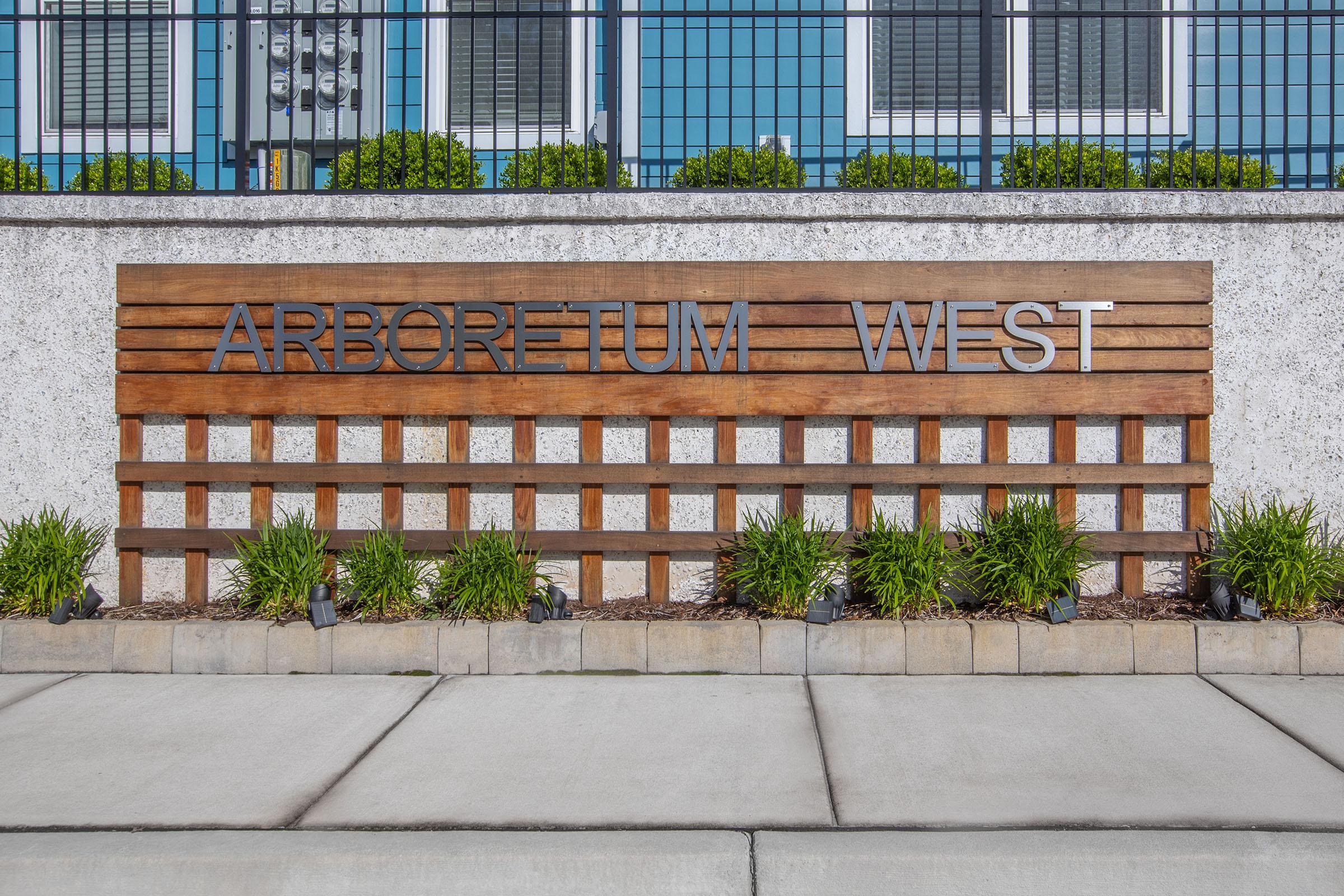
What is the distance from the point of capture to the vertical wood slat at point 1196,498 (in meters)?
5.02

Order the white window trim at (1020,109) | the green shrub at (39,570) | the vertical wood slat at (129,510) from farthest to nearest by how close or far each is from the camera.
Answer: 1. the white window trim at (1020,109)
2. the vertical wood slat at (129,510)
3. the green shrub at (39,570)

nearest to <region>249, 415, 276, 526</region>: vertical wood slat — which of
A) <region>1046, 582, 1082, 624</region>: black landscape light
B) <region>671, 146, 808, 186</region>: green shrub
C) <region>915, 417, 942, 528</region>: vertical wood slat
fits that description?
<region>671, 146, 808, 186</region>: green shrub

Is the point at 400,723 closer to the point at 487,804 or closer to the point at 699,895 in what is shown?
the point at 487,804

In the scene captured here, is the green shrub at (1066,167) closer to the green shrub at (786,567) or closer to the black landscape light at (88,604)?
the green shrub at (786,567)

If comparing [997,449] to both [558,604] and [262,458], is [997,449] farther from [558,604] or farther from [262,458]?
[262,458]

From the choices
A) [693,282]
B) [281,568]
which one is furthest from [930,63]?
[281,568]

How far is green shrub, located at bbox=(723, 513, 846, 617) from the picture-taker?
4.65 meters

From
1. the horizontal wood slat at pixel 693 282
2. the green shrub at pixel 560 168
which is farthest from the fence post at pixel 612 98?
the horizontal wood slat at pixel 693 282

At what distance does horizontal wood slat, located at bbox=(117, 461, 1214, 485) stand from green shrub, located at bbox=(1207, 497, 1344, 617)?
0.38m

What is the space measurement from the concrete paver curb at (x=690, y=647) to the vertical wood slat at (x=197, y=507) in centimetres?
60

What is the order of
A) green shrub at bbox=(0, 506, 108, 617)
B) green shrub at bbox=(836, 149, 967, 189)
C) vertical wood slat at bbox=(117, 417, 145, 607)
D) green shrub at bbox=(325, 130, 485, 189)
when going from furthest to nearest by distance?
1. green shrub at bbox=(325, 130, 485, 189)
2. green shrub at bbox=(836, 149, 967, 189)
3. vertical wood slat at bbox=(117, 417, 145, 607)
4. green shrub at bbox=(0, 506, 108, 617)

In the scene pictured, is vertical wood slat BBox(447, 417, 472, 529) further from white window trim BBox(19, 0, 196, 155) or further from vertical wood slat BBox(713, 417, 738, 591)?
white window trim BBox(19, 0, 196, 155)

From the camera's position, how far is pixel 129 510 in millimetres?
5211

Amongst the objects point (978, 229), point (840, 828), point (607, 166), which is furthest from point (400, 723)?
point (978, 229)
